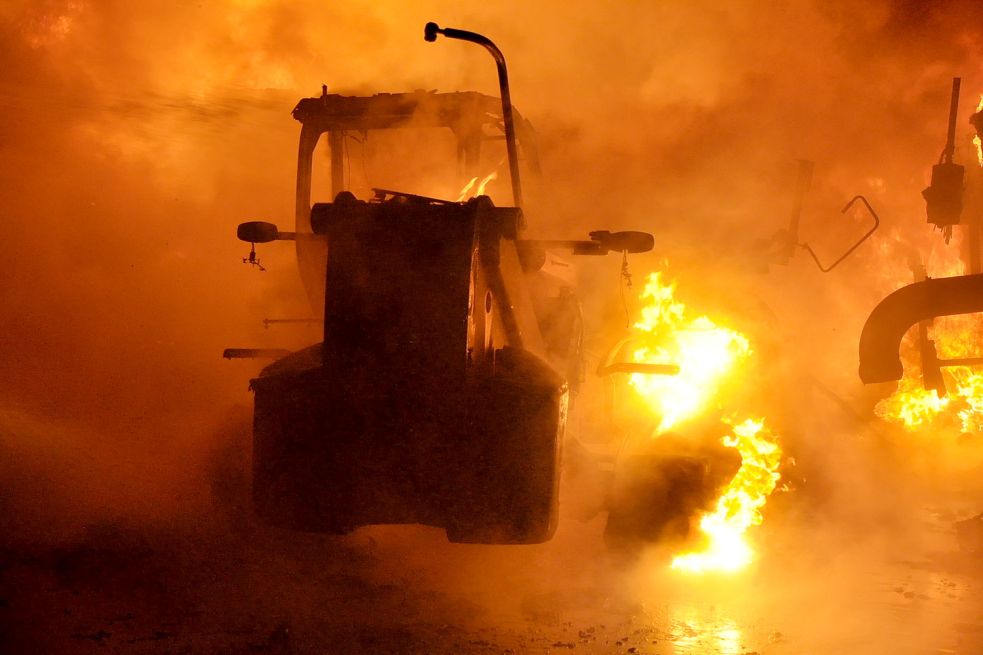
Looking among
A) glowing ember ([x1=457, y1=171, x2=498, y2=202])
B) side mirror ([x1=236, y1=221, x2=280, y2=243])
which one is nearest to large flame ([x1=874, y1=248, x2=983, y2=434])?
glowing ember ([x1=457, y1=171, x2=498, y2=202])

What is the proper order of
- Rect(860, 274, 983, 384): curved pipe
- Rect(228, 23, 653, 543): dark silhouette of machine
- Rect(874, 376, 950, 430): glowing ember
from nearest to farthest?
Rect(228, 23, 653, 543): dark silhouette of machine
Rect(860, 274, 983, 384): curved pipe
Rect(874, 376, 950, 430): glowing ember

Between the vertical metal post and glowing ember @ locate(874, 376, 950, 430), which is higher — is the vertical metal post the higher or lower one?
the higher one

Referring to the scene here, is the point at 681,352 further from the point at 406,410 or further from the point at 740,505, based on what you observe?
the point at 406,410

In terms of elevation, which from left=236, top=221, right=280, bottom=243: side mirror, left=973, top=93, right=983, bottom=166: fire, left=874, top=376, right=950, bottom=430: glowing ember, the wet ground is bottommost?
the wet ground

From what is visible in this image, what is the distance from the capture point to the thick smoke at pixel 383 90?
978 cm

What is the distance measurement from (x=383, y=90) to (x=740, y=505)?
8.18m

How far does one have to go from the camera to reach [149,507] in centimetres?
690

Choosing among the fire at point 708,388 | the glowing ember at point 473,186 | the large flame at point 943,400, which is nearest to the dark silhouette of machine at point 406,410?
the glowing ember at point 473,186

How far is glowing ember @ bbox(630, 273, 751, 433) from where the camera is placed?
8.80 m

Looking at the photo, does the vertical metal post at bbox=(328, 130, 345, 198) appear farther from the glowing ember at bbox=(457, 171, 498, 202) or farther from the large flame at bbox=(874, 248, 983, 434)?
the large flame at bbox=(874, 248, 983, 434)

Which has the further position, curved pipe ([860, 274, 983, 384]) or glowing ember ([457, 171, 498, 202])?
curved pipe ([860, 274, 983, 384])

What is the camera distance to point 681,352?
9133mm

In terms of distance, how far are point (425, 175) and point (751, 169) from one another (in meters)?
7.64

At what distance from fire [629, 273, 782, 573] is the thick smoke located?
1.33ft
